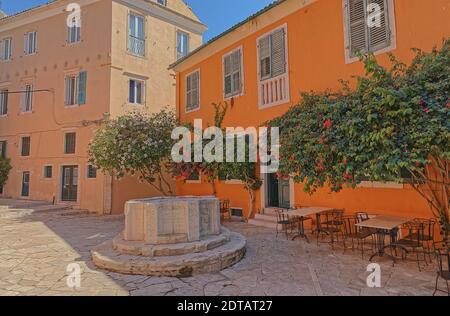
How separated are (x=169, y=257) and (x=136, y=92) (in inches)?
502

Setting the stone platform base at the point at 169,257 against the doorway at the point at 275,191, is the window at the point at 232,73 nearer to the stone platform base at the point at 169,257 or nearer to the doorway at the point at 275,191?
the doorway at the point at 275,191

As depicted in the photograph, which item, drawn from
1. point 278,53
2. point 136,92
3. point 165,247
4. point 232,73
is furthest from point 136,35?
point 165,247

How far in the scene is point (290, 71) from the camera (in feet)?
33.3

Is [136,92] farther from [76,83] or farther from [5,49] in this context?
[5,49]

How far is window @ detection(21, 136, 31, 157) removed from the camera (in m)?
17.8

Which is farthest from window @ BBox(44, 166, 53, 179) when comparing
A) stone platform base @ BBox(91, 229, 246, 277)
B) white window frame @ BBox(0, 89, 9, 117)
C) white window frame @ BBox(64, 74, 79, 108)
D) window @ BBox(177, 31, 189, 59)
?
stone platform base @ BBox(91, 229, 246, 277)

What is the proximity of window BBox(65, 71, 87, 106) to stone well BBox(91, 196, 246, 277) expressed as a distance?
1157 centimetres

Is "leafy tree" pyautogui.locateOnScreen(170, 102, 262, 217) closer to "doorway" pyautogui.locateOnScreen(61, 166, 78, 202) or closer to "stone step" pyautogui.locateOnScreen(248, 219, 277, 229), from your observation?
"stone step" pyautogui.locateOnScreen(248, 219, 277, 229)

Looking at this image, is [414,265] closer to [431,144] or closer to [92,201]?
[431,144]

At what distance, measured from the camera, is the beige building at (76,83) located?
1555cm

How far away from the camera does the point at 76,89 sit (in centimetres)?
1639

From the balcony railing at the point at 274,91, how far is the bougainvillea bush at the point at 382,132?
4.20 metres
